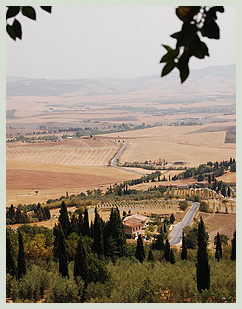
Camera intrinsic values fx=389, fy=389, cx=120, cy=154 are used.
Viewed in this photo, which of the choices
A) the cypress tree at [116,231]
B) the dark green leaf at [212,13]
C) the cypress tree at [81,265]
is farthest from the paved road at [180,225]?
the dark green leaf at [212,13]

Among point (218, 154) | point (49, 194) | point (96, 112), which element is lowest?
point (49, 194)

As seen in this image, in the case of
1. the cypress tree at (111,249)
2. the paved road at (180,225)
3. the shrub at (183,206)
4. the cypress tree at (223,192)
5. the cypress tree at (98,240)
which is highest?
the cypress tree at (98,240)

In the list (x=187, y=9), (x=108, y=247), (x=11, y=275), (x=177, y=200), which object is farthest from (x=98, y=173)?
(x=187, y=9)

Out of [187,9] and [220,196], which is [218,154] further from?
[187,9]

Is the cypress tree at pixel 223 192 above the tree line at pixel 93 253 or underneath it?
underneath

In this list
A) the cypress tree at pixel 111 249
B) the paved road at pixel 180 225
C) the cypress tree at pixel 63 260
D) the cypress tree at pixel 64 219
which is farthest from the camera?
the paved road at pixel 180 225

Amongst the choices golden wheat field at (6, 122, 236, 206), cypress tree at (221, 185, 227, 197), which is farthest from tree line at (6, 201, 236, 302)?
golden wheat field at (6, 122, 236, 206)

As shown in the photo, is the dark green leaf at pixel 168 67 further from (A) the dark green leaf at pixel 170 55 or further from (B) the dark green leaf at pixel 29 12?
(B) the dark green leaf at pixel 29 12

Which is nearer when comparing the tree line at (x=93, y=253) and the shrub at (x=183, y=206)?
the tree line at (x=93, y=253)
